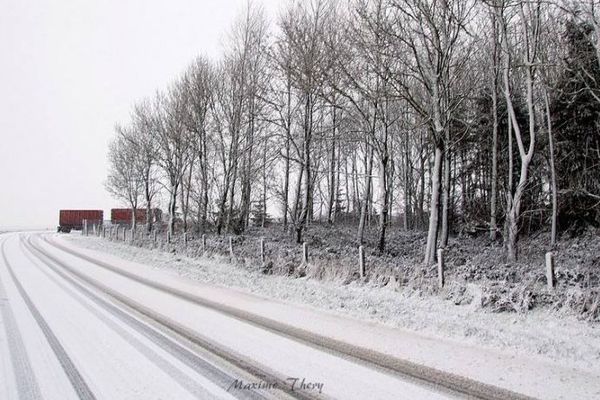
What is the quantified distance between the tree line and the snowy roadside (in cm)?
507

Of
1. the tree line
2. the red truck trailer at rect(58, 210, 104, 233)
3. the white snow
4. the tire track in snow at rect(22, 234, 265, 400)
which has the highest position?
the tree line

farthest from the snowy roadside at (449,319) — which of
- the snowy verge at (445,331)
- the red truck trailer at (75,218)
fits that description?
the red truck trailer at (75,218)

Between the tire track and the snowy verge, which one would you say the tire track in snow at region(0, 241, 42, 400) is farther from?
the snowy verge

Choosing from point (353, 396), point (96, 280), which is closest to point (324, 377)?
point (353, 396)

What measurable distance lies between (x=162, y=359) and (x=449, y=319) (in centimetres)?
581

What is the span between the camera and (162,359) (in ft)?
20.9

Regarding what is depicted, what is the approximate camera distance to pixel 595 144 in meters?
28.8

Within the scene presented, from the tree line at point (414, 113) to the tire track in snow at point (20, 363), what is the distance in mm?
11854

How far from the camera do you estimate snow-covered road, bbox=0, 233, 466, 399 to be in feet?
17.0

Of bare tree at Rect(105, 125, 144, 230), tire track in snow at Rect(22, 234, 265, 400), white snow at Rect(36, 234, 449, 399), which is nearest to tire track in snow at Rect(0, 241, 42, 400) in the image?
tire track in snow at Rect(22, 234, 265, 400)

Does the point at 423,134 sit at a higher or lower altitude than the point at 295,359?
higher

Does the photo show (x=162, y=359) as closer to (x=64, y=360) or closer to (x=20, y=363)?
(x=64, y=360)

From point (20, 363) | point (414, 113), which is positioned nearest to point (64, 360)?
point (20, 363)

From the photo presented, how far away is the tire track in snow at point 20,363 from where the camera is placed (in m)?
5.11
